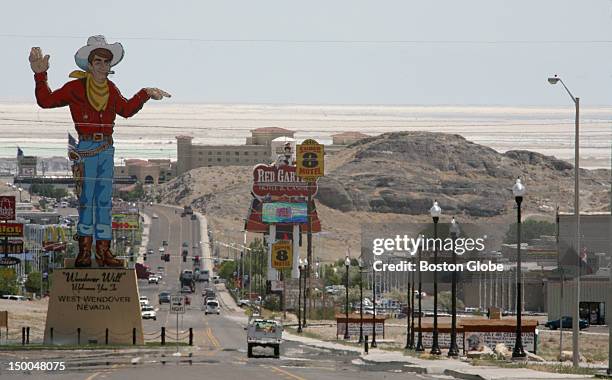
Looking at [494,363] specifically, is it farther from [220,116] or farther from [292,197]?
[292,197]

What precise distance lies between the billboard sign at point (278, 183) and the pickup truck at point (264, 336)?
125 metres

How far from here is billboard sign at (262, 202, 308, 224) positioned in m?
189

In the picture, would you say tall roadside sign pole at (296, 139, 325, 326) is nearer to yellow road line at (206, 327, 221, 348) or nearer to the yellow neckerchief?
yellow road line at (206, 327, 221, 348)

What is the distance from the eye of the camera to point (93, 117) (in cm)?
7669

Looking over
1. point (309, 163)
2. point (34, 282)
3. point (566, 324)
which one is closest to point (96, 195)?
point (566, 324)

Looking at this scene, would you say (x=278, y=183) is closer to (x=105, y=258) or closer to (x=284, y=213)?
(x=284, y=213)

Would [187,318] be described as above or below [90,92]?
below

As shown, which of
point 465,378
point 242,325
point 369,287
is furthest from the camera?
point 369,287

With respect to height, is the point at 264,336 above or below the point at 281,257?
below

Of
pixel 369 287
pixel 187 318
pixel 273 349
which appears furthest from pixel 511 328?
pixel 369 287

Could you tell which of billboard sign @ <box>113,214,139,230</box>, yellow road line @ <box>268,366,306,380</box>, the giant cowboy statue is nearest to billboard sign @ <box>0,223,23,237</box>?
the giant cowboy statue

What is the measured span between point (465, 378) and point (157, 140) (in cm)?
5414

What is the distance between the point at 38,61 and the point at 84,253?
31.2 feet

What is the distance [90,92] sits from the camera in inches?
2990
